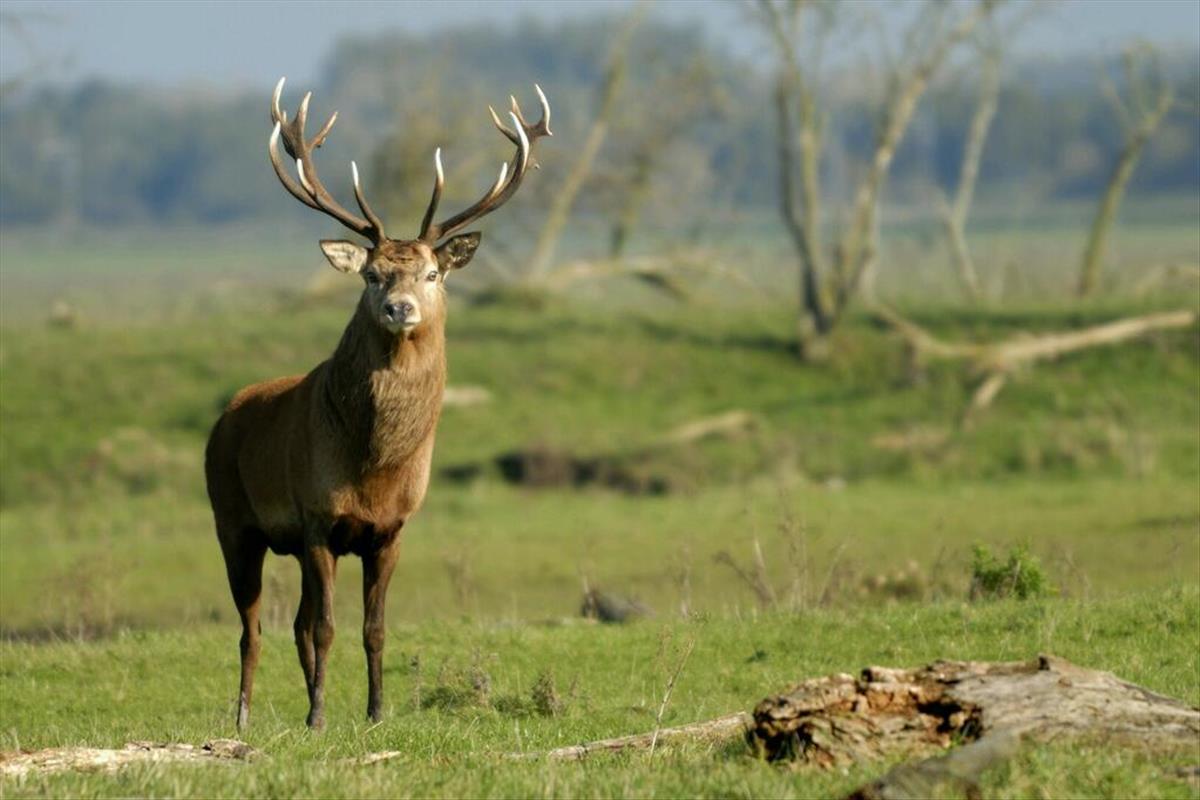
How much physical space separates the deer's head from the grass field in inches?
77.4

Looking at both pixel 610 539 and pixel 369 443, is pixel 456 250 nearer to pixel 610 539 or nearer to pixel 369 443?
pixel 369 443

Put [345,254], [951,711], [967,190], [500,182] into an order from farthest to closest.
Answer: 1. [967,190]
2. [500,182]
3. [345,254]
4. [951,711]

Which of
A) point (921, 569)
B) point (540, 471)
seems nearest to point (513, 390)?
point (540, 471)

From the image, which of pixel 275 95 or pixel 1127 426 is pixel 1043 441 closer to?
pixel 1127 426

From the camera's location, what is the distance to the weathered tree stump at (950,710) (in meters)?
7.71

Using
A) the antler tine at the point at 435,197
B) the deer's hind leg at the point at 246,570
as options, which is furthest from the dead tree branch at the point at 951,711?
the deer's hind leg at the point at 246,570

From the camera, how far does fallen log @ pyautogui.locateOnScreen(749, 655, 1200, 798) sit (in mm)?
7703

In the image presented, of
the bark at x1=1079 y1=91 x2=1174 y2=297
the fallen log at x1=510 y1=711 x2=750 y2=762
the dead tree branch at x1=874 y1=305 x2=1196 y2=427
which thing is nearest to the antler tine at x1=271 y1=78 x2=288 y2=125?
the fallen log at x1=510 y1=711 x2=750 y2=762

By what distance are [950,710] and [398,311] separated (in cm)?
419

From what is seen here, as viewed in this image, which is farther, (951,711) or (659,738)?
(659,738)

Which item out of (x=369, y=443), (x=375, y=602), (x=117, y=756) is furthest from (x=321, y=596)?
(x=117, y=756)

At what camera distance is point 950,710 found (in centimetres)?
781

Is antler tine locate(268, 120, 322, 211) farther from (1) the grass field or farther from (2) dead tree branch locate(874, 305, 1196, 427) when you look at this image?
(2) dead tree branch locate(874, 305, 1196, 427)

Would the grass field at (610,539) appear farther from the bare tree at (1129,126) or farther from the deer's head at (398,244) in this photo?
the bare tree at (1129,126)
